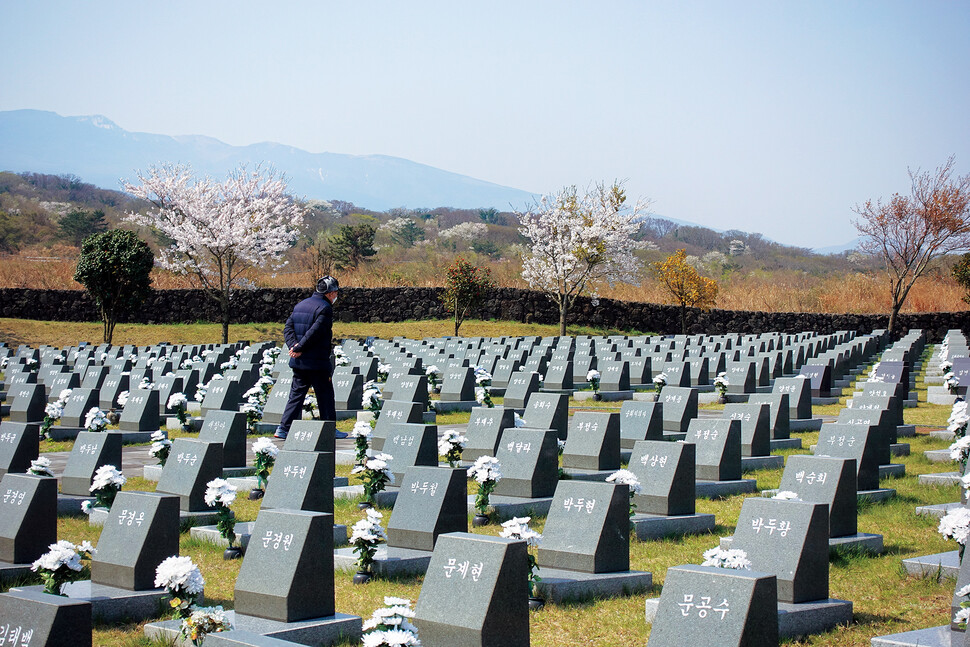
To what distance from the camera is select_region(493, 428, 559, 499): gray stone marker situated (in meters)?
8.75

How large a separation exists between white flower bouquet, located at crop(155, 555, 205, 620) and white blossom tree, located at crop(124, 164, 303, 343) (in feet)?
98.3

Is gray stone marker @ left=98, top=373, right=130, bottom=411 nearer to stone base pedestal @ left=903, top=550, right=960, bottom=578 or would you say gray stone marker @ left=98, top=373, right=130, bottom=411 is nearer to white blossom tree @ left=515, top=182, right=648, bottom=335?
stone base pedestal @ left=903, top=550, right=960, bottom=578

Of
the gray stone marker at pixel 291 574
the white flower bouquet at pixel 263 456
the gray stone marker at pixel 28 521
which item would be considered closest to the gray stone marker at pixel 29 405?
the white flower bouquet at pixel 263 456

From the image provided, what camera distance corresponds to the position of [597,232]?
1608 inches

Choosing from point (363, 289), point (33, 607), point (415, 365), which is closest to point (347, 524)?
point (33, 607)

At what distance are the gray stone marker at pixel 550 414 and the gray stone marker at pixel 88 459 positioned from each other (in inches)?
174

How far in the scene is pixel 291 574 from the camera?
5.43m

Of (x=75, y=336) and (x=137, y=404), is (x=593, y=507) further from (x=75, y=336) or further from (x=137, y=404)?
(x=75, y=336)

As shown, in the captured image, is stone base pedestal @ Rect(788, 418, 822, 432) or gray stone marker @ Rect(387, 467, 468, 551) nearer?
gray stone marker @ Rect(387, 467, 468, 551)

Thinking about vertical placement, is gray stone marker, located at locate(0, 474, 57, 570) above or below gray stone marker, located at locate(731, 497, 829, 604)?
below

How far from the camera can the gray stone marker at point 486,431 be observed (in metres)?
10.3

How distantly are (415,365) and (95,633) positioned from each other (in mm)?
12256

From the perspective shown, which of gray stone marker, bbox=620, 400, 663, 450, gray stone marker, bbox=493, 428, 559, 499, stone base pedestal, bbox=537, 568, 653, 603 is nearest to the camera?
stone base pedestal, bbox=537, 568, 653, 603

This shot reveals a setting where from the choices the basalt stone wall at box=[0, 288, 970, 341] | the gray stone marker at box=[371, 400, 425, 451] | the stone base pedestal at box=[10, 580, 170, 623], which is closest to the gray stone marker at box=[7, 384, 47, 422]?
the gray stone marker at box=[371, 400, 425, 451]
